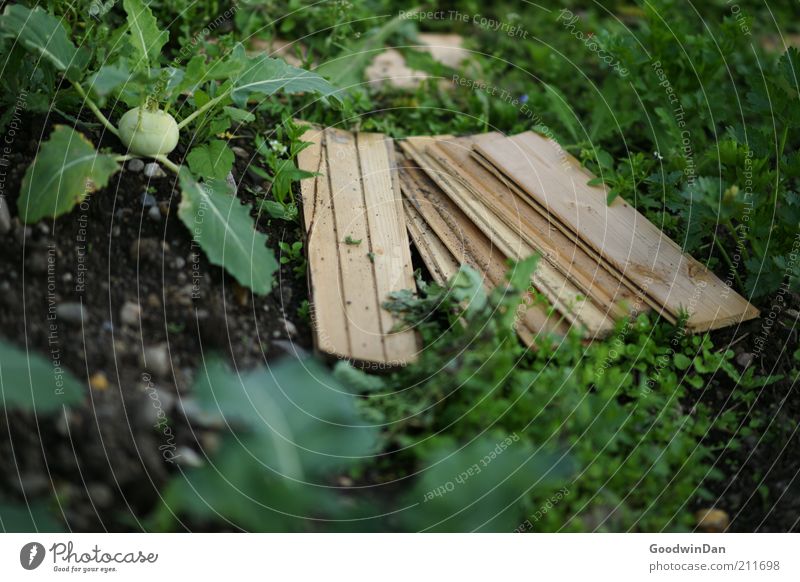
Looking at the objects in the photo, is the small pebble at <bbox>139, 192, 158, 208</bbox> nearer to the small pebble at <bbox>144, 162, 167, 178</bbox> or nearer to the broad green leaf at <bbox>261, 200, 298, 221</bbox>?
the small pebble at <bbox>144, 162, 167, 178</bbox>

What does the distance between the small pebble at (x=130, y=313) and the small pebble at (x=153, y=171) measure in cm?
59

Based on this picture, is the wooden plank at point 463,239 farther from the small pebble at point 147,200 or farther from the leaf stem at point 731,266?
the small pebble at point 147,200

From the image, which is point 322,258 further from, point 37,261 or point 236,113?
point 37,261

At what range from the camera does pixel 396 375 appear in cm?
279

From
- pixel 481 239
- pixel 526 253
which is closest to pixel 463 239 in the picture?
pixel 481 239

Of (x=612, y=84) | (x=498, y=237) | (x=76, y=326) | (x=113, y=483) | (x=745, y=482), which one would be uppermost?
(x=612, y=84)

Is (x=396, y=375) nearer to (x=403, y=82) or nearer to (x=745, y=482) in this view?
(x=745, y=482)

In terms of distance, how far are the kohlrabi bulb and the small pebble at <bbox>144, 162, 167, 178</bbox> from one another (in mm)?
41

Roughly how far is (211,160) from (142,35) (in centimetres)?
59

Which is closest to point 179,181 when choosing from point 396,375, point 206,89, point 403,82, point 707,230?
point 206,89

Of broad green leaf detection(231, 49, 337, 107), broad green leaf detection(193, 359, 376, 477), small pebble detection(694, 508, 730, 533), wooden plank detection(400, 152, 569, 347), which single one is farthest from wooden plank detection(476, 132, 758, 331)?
broad green leaf detection(193, 359, 376, 477)

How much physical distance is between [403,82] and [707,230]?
201 centimetres

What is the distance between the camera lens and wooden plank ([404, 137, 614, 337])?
3.01 metres
